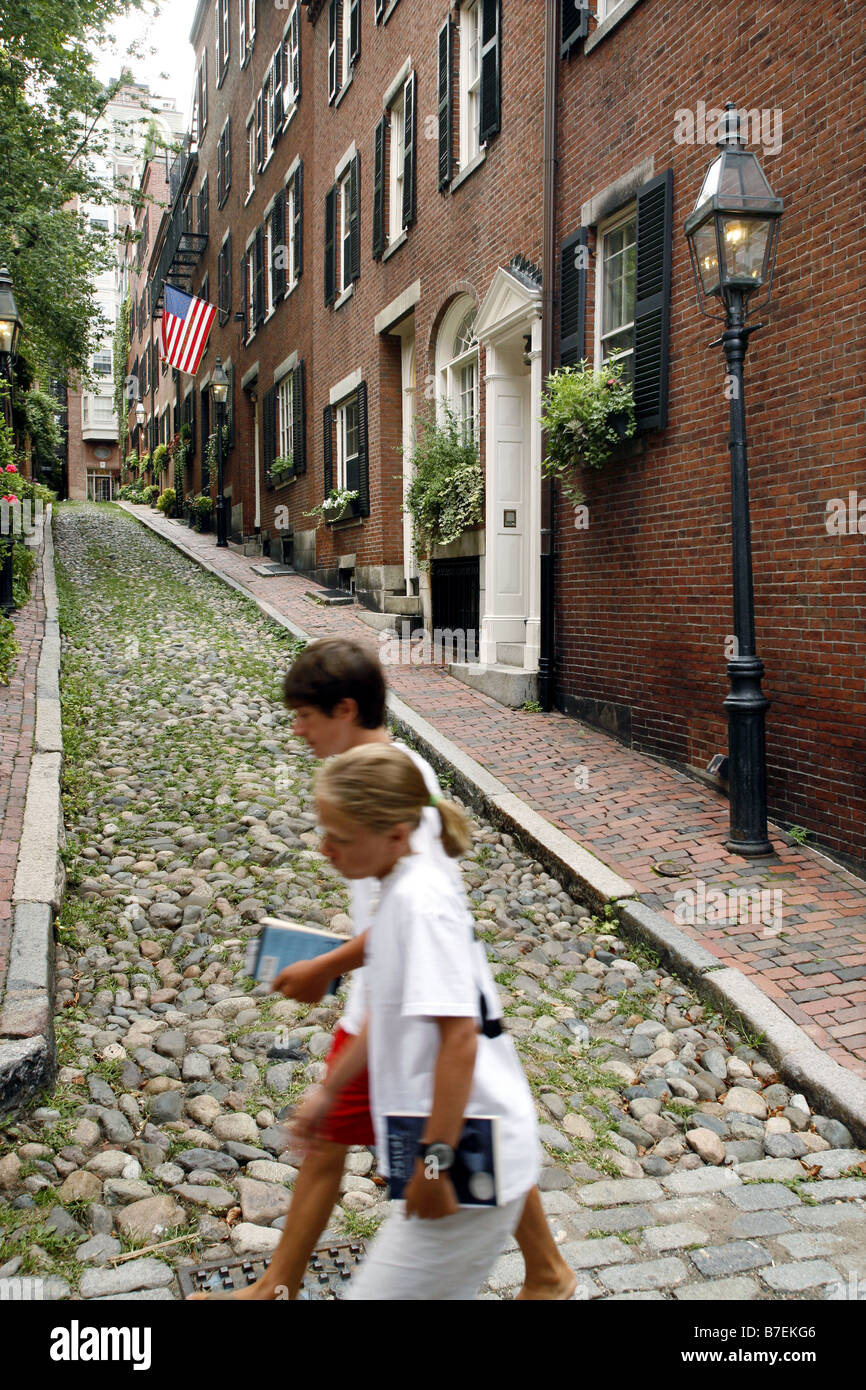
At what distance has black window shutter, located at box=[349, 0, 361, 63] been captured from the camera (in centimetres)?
1531

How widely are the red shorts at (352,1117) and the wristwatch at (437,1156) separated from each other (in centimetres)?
34

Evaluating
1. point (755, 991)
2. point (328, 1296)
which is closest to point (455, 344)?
point (755, 991)

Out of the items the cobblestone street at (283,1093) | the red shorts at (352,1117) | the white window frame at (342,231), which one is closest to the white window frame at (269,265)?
the white window frame at (342,231)

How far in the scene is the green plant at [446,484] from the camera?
1119 cm

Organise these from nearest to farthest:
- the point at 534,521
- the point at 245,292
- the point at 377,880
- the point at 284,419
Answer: the point at 377,880 → the point at 534,521 → the point at 284,419 → the point at 245,292

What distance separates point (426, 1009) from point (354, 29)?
17.4 meters

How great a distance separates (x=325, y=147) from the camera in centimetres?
1728

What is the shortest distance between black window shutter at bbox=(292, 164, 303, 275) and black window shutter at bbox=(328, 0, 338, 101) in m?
2.16

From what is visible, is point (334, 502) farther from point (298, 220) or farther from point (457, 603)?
point (298, 220)

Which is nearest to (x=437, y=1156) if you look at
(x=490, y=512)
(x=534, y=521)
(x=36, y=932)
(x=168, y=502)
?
(x=36, y=932)

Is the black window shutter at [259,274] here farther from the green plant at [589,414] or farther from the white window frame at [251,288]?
the green plant at [589,414]

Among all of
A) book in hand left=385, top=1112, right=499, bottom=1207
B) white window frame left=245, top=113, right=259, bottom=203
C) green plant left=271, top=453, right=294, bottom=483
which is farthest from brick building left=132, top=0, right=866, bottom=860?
book in hand left=385, top=1112, right=499, bottom=1207

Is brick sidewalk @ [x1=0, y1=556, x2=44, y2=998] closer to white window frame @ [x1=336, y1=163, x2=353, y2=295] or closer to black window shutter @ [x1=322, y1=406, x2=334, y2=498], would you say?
black window shutter @ [x1=322, y1=406, x2=334, y2=498]

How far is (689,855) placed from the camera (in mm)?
5812
